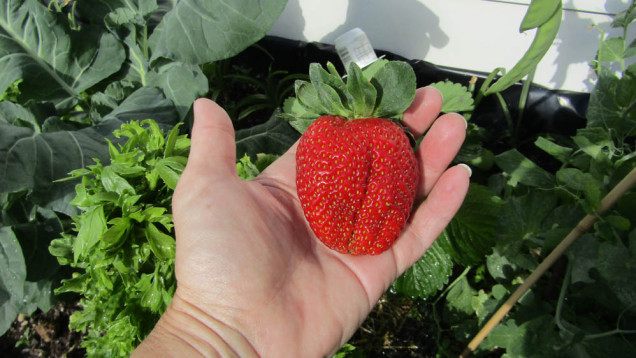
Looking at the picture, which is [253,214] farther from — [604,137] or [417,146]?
[604,137]

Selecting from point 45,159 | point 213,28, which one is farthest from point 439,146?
point 45,159

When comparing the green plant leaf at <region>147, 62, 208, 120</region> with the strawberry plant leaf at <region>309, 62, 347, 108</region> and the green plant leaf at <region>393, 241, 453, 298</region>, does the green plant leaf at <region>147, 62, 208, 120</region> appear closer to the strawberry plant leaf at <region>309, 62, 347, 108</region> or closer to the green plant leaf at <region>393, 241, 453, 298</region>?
the strawberry plant leaf at <region>309, 62, 347, 108</region>

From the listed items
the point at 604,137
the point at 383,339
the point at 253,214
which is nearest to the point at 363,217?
the point at 253,214

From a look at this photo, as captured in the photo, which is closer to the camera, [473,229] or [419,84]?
[473,229]

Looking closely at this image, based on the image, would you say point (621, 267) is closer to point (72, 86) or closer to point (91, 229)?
point (91, 229)

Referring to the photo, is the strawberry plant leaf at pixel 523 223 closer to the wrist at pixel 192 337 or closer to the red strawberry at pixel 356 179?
the red strawberry at pixel 356 179

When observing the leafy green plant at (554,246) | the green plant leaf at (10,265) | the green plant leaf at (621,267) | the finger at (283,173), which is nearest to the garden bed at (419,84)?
the leafy green plant at (554,246)

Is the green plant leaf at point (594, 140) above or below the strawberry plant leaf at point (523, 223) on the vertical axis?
above
